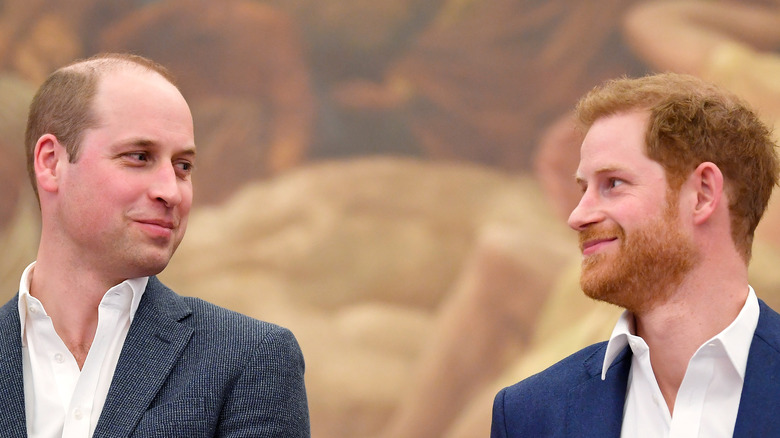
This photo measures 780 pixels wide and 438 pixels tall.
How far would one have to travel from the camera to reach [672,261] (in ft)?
8.13

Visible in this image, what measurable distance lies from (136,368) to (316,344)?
15.1ft

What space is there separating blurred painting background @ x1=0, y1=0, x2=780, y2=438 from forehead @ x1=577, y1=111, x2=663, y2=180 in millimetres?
4040

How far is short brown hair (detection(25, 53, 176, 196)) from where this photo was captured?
2.58m

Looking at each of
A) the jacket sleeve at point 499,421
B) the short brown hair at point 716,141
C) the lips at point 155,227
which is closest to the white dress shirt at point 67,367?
the lips at point 155,227

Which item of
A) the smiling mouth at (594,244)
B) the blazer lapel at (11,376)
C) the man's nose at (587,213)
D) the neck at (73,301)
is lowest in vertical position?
the blazer lapel at (11,376)

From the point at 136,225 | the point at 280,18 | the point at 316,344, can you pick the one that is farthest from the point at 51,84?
the point at 280,18

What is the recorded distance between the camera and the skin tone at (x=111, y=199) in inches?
98.9

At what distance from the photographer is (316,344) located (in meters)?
6.99

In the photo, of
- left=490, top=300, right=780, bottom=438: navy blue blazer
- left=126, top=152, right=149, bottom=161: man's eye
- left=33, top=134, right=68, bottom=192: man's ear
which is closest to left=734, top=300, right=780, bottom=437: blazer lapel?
left=490, top=300, right=780, bottom=438: navy blue blazer

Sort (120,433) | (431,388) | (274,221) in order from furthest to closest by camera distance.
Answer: (274,221)
(431,388)
(120,433)

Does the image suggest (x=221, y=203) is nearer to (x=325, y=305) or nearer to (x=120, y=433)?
(x=325, y=305)

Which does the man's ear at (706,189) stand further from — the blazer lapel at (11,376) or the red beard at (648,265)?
the blazer lapel at (11,376)

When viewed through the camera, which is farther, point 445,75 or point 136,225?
point 445,75

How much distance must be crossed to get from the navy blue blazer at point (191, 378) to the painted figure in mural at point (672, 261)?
736mm
